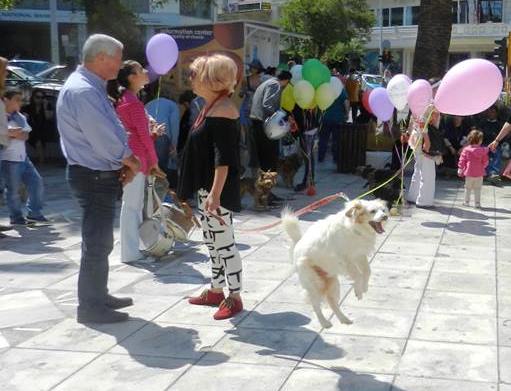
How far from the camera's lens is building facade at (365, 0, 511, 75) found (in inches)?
2017

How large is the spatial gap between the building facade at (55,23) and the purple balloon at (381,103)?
2660 cm

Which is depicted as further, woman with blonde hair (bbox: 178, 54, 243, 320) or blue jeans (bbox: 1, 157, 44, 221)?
blue jeans (bbox: 1, 157, 44, 221)

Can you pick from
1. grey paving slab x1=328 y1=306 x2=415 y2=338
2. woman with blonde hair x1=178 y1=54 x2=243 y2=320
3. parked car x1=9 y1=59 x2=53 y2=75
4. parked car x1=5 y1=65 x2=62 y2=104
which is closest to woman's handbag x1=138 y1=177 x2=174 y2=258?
woman with blonde hair x1=178 y1=54 x2=243 y2=320

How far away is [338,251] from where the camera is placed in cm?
429

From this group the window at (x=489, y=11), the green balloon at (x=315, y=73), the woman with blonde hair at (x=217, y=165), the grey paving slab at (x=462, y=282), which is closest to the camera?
the woman with blonde hair at (x=217, y=165)

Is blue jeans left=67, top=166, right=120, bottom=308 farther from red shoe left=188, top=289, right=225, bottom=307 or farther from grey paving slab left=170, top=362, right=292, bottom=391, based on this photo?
grey paving slab left=170, top=362, right=292, bottom=391

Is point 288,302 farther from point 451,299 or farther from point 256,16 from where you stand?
point 256,16

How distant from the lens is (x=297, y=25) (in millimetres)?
42406

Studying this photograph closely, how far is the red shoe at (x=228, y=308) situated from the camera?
508 centimetres

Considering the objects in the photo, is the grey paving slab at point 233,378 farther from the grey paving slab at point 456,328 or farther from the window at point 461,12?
the window at point 461,12

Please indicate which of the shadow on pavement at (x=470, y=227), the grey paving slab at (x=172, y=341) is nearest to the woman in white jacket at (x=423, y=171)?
the shadow on pavement at (x=470, y=227)

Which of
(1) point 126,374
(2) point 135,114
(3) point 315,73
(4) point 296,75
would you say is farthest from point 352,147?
(1) point 126,374

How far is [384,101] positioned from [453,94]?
279cm

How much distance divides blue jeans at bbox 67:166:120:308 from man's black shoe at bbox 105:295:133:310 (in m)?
0.09
